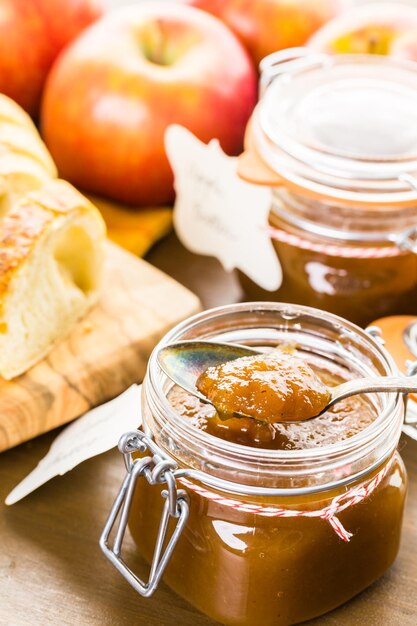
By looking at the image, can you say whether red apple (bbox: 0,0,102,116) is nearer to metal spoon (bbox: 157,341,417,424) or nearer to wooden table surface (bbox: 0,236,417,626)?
wooden table surface (bbox: 0,236,417,626)

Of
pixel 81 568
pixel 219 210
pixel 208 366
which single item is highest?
pixel 208 366

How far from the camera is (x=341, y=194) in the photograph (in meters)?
1.15

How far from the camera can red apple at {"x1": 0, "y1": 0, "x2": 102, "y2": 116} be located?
5.34ft

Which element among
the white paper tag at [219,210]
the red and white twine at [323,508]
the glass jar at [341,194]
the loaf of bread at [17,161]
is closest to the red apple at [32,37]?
the loaf of bread at [17,161]

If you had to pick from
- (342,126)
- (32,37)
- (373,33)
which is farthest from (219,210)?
(32,37)

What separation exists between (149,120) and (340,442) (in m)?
0.82

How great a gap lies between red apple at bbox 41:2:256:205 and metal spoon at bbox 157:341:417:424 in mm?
657

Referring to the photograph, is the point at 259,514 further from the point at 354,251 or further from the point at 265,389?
the point at 354,251

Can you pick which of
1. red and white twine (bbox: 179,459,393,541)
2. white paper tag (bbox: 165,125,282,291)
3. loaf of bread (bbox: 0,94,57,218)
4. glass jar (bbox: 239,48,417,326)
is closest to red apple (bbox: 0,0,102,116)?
loaf of bread (bbox: 0,94,57,218)

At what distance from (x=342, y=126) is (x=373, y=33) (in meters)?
0.36

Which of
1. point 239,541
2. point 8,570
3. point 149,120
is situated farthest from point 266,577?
point 149,120

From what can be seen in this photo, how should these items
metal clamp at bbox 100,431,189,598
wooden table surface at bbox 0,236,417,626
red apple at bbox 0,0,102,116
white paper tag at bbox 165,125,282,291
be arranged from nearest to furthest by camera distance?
metal clamp at bbox 100,431,189,598 < wooden table surface at bbox 0,236,417,626 < white paper tag at bbox 165,125,282,291 < red apple at bbox 0,0,102,116

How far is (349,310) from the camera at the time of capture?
123 cm

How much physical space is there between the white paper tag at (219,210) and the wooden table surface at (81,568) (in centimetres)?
34
